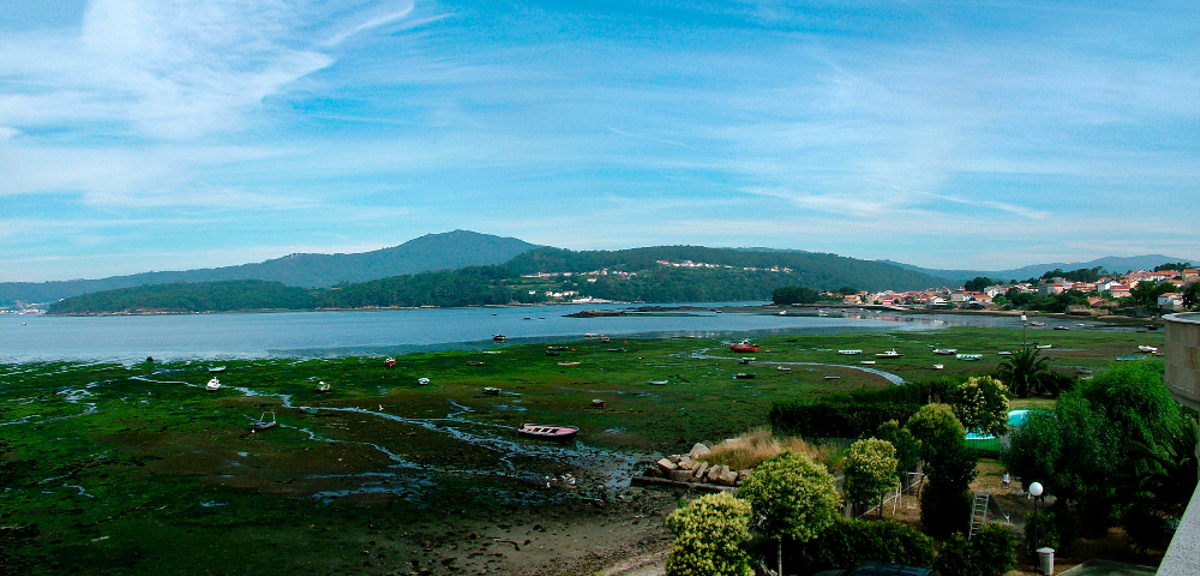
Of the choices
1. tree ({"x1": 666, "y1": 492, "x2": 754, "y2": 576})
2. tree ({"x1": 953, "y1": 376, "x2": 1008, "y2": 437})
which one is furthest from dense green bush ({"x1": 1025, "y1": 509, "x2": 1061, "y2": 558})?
tree ({"x1": 953, "y1": 376, "x2": 1008, "y2": 437})

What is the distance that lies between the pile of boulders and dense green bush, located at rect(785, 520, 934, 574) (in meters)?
8.64

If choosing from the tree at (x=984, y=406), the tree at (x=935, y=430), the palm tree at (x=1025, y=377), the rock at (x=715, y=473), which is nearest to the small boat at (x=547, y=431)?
the rock at (x=715, y=473)

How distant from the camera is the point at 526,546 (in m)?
17.7

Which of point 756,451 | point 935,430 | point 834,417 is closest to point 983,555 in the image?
point 935,430

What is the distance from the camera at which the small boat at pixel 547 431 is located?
30.2 metres

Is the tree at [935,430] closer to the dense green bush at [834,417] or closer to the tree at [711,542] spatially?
the dense green bush at [834,417]

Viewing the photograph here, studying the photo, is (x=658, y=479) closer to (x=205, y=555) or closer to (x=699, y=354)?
(x=205, y=555)

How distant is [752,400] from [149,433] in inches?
1227

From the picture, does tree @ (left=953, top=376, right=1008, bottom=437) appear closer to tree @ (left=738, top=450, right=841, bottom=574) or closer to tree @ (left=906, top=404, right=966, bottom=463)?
tree @ (left=906, top=404, right=966, bottom=463)

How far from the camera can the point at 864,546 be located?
12.5 m

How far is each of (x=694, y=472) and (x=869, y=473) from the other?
8.43 meters

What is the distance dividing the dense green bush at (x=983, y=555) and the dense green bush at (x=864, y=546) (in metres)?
0.30

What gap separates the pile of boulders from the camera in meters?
22.2

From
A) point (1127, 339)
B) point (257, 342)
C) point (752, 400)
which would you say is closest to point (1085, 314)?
point (1127, 339)
